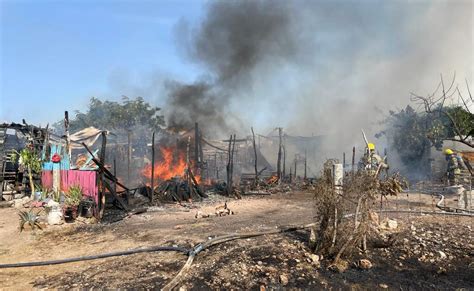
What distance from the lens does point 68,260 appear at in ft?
24.5

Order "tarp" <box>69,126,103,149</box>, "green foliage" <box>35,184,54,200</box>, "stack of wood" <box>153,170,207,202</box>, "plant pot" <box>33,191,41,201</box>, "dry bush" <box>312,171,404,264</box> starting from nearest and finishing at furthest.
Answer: "dry bush" <box>312,171,404,264</box>, "green foliage" <box>35,184,54,200</box>, "plant pot" <box>33,191,41,201</box>, "stack of wood" <box>153,170,207,202</box>, "tarp" <box>69,126,103,149</box>

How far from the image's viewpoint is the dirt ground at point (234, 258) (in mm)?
6477

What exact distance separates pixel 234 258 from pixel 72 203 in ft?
21.3

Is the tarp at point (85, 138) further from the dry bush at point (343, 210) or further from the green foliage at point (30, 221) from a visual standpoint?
the dry bush at point (343, 210)

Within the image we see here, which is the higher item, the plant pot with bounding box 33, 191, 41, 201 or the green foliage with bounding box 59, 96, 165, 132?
the green foliage with bounding box 59, 96, 165, 132

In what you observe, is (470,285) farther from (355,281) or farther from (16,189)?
(16,189)

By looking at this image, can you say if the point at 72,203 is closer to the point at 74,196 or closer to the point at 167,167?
the point at 74,196

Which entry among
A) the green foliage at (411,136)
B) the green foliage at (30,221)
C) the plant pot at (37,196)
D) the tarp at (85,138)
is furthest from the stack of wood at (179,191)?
the green foliage at (411,136)

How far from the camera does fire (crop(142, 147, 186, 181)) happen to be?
72.5 feet

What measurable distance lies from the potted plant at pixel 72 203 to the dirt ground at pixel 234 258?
0.46 metres

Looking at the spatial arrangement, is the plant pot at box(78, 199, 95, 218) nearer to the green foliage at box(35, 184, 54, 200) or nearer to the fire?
the green foliage at box(35, 184, 54, 200)

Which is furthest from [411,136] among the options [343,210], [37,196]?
[37,196]

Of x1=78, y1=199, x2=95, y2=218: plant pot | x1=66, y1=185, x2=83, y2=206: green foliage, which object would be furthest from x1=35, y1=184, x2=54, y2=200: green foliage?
x1=78, y1=199, x2=95, y2=218: plant pot

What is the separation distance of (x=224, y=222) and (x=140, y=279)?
4.85 metres
